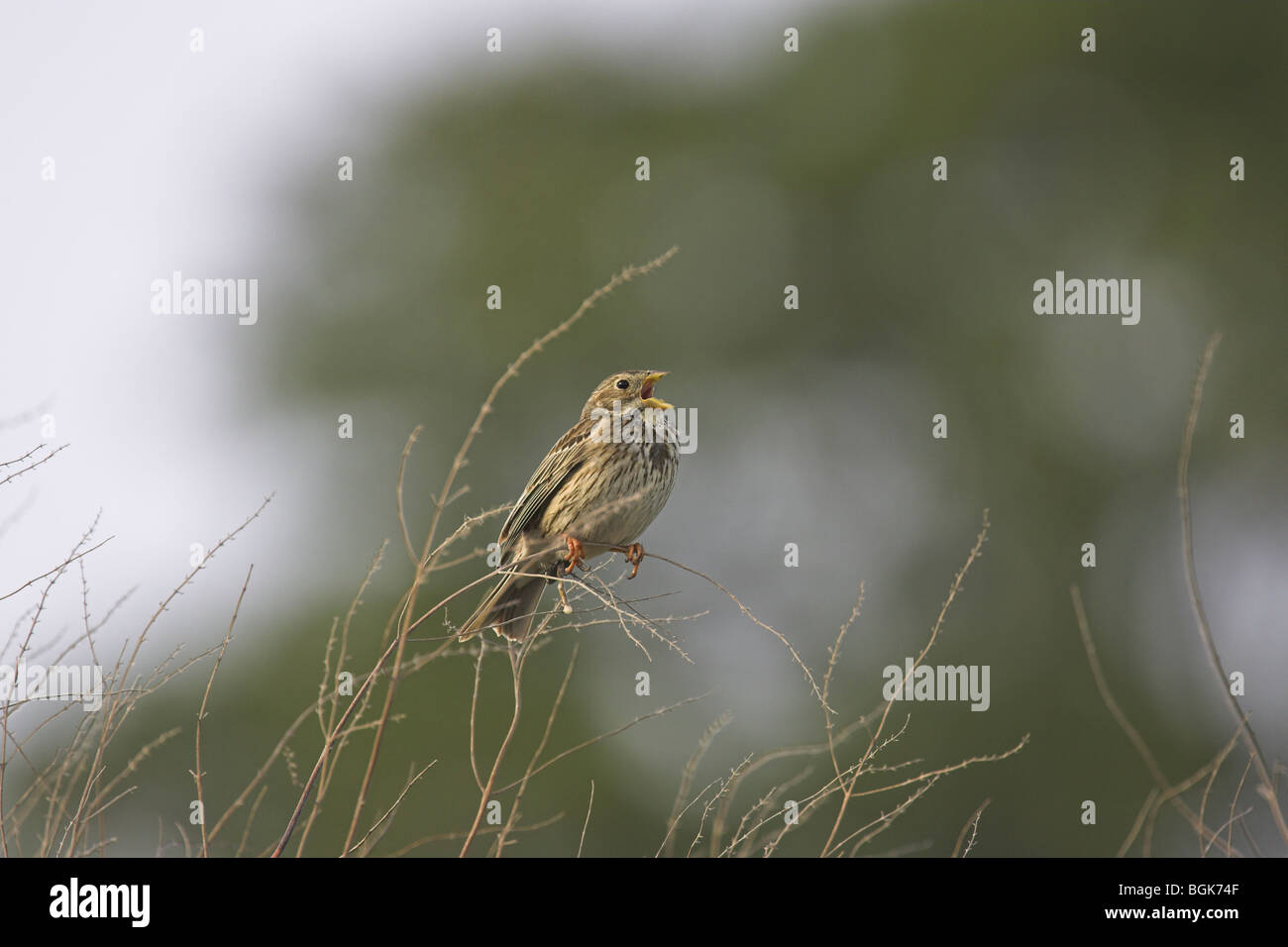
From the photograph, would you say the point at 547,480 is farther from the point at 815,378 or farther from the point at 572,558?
the point at 815,378

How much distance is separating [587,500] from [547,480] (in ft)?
0.81

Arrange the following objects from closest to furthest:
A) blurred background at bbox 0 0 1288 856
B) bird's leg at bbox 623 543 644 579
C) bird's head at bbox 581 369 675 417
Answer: bird's leg at bbox 623 543 644 579, bird's head at bbox 581 369 675 417, blurred background at bbox 0 0 1288 856

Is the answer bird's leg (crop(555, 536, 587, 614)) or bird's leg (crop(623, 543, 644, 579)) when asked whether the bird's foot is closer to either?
bird's leg (crop(555, 536, 587, 614))

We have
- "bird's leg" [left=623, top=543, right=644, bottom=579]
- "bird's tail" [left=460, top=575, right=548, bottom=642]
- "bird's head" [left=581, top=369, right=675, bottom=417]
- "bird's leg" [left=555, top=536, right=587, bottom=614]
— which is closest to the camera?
"bird's leg" [left=623, top=543, right=644, bottom=579]

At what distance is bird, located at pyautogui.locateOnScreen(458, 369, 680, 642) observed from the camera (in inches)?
245

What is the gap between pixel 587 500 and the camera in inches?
251

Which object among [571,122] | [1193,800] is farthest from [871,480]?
[1193,800]

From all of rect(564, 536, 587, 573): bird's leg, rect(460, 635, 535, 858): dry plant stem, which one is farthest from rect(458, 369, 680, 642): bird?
rect(460, 635, 535, 858): dry plant stem

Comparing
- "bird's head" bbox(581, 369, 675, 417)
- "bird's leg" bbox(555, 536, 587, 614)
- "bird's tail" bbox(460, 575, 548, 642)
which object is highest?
"bird's head" bbox(581, 369, 675, 417)

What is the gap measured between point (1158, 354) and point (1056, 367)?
1.67 meters

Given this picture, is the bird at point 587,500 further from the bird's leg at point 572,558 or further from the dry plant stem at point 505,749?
the dry plant stem at point 505,749

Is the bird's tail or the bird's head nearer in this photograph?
the bird's tail

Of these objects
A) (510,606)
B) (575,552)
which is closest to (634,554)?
(575,552)
